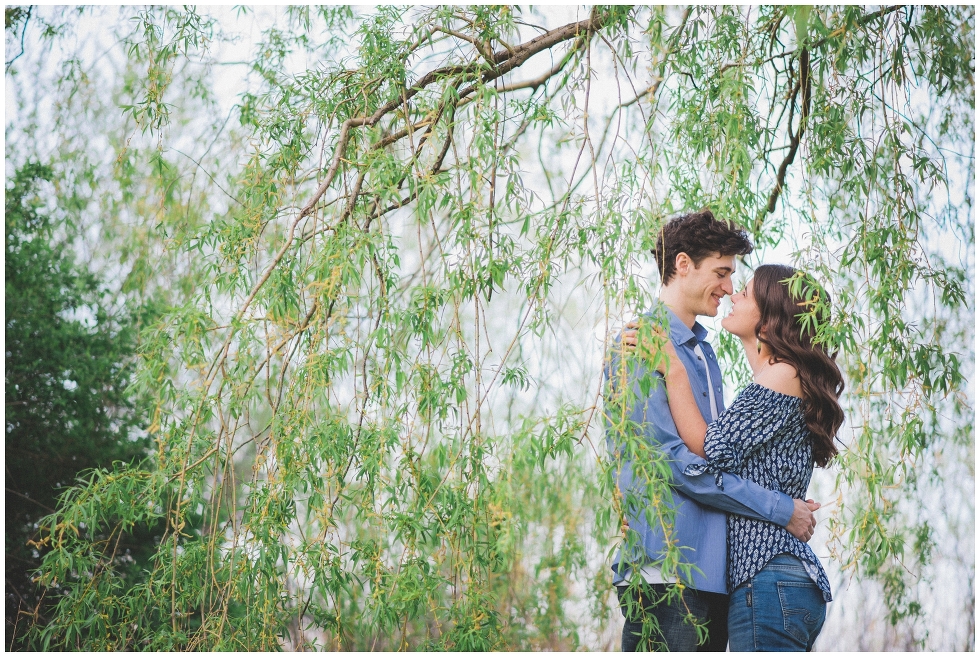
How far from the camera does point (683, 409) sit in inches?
69.5

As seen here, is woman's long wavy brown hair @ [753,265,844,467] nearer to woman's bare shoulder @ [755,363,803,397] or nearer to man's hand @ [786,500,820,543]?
woman's bare shoulder @ [755,363,803,397]

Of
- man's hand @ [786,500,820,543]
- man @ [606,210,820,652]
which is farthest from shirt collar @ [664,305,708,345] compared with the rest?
man's hand @ [786,500,820,543]

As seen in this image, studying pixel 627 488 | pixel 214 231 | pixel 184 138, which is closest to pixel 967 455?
pixel 627 488

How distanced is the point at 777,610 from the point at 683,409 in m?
0.40

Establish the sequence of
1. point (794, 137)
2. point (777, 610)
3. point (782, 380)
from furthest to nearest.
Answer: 1. point (794, 137)
2. point (782, 380)
3. point (777, 610)

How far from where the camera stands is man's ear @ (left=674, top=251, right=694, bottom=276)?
1.88 metres

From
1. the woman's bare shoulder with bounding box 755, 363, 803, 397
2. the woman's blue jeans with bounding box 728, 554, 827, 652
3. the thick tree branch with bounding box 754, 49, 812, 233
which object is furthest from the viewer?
the thick tree branch with bounding box 754, 49, 812, 233

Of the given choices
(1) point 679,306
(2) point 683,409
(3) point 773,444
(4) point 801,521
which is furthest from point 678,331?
(4) point 801,521

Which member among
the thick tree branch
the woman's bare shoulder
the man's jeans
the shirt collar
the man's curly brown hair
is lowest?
the man's jeans

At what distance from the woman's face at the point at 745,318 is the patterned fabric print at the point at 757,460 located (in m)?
0.14

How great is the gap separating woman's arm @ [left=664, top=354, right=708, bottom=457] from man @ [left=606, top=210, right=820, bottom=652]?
2 centimetres

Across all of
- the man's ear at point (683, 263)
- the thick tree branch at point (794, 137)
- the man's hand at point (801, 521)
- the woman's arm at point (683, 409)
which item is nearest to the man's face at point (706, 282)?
the man's ear at point (683, 263)

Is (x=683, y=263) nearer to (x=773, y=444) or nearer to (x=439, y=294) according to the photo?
(x=773, y=444)

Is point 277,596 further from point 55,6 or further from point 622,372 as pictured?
point 55,6
